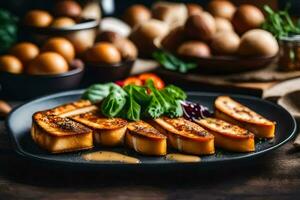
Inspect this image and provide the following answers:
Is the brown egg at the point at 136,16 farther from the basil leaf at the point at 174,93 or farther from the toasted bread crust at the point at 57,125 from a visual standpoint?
the toasted bread crust at the point at 57,125

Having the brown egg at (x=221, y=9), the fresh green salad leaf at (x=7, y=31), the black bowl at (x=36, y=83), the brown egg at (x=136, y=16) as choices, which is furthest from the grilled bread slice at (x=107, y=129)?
the brown egg at (x=136, y=16)

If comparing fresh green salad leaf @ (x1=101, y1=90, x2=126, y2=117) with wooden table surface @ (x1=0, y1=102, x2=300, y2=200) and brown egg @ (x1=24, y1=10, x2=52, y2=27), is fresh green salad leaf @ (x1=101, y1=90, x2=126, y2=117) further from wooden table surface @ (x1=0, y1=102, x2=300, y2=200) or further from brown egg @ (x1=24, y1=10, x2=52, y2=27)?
brown egg @ (x1=24, y1=10, x2=52, y2=27)

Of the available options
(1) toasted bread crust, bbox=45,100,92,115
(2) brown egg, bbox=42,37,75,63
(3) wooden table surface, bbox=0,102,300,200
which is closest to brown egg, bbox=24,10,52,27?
(2) brown egg, bbox=42,37,75,63

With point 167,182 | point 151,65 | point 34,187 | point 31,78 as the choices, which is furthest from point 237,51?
point 34,187

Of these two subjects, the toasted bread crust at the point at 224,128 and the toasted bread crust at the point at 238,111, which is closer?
the toasted bread crust at the point at 224,128

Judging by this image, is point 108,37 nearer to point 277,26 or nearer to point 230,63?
point 230,63

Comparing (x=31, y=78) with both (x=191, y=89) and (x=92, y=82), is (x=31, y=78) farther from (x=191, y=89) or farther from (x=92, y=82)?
(x=191, y=89)
